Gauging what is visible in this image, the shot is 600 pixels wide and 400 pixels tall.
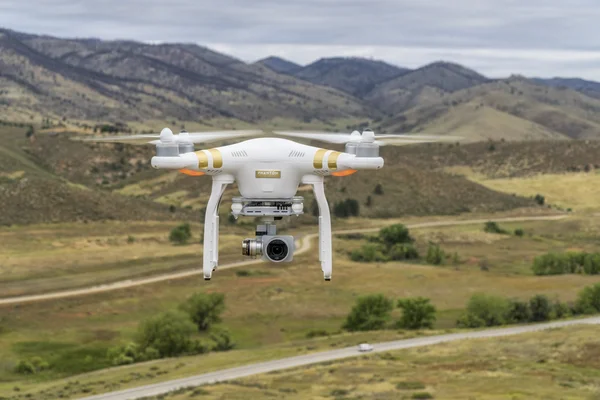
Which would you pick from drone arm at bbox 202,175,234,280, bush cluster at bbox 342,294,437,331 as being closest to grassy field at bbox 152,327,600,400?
bush cluster at bbox 342,294,437,331

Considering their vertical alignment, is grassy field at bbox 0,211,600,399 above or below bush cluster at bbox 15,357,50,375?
above

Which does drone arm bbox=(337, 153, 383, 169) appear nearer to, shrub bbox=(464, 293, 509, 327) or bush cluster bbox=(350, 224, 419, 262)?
shrub bbox=(464, 293, 509, 327)

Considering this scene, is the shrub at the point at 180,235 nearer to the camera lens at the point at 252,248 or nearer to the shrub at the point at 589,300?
the shrub at the point at 589,300

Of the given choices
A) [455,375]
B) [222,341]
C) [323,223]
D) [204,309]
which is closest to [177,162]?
[323,223]

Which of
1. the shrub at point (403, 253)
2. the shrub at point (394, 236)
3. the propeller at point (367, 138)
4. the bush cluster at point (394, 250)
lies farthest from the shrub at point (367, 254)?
A: the propeller at point (367, 138)

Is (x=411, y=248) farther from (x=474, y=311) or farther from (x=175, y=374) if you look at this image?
(x=175, y=374)

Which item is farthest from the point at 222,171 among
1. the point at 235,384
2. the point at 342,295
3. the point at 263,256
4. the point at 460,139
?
the point at 342,295
